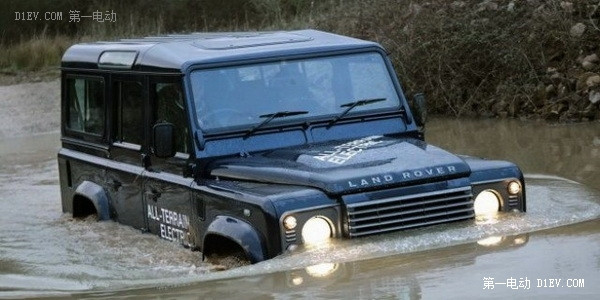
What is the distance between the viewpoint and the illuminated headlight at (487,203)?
26.0 ft

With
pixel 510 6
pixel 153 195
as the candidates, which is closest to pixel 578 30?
pixel 510 6

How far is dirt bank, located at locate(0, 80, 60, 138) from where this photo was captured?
2241 centimetres

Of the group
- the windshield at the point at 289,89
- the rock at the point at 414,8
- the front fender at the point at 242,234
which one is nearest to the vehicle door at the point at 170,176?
the windshield at the point at 289,89

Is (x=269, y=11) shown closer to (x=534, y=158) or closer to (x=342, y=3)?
(x=342, y=3)

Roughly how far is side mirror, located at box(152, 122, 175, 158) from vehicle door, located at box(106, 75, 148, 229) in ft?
2.60

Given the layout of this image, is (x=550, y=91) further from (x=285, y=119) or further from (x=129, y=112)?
(x=285, y=119)

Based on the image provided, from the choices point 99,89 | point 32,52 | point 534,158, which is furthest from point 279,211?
point 32,52

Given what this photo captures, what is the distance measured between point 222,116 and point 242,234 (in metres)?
1.23

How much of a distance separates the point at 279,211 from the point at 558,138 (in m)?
8.01

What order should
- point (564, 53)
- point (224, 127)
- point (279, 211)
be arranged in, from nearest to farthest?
point (279, 211), point (224, 127), point (564, 53)

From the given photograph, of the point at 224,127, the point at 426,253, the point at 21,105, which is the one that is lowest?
the point at 21,105

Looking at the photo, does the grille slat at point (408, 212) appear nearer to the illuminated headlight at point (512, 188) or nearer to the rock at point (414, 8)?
the illuminated headlight at point (512, 188)

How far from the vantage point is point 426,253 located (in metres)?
7.28

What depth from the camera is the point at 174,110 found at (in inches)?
343
